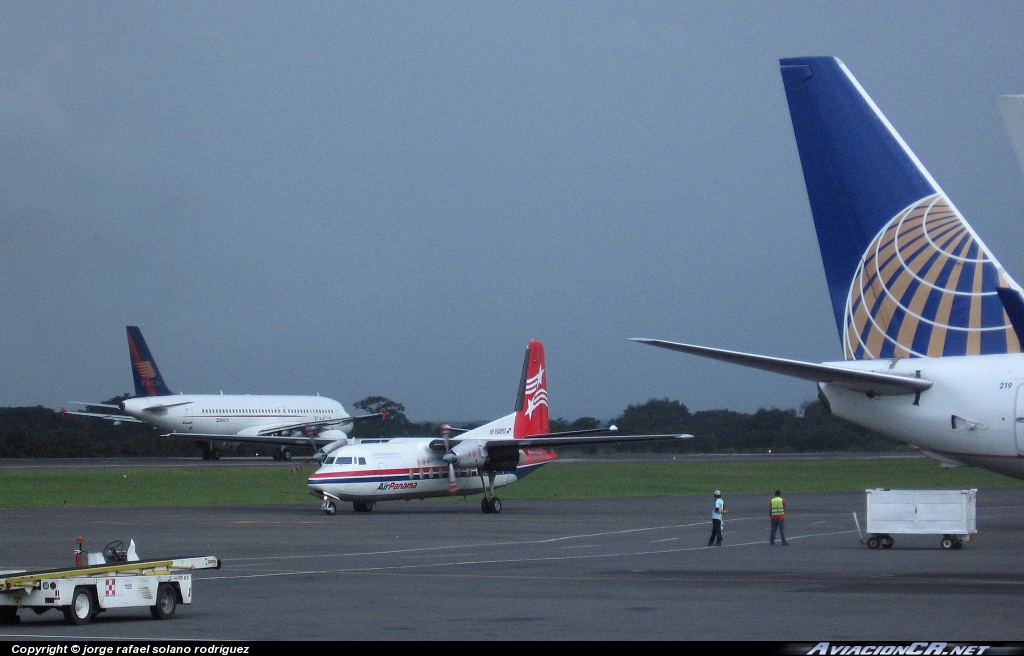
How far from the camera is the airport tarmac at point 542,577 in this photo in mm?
14477

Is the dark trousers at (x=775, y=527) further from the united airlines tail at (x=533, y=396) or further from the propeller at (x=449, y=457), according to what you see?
the united airlines tail at (x=533, y=396)

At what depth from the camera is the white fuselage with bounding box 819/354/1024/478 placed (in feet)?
45.3

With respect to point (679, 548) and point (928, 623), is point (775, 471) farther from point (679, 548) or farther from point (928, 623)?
point (928, 623)

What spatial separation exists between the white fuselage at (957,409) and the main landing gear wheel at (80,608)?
9505 millimetres

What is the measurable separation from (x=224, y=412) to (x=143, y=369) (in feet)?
20.0

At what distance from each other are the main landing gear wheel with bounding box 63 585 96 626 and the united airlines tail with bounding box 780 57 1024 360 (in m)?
10.1

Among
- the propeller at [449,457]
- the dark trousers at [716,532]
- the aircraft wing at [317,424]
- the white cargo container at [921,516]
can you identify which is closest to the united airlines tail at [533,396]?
the propeller at [449,457]

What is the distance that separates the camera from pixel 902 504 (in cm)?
2895

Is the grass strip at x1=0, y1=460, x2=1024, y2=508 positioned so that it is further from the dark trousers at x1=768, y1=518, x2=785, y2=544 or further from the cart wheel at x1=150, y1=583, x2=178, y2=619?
the cart wheel at x1=150, y1=583, x2=178, y2=619

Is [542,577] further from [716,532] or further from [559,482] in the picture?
[559,482]

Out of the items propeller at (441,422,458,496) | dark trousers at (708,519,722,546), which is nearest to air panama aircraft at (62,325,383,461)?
propeller at (441,422,458,496)
